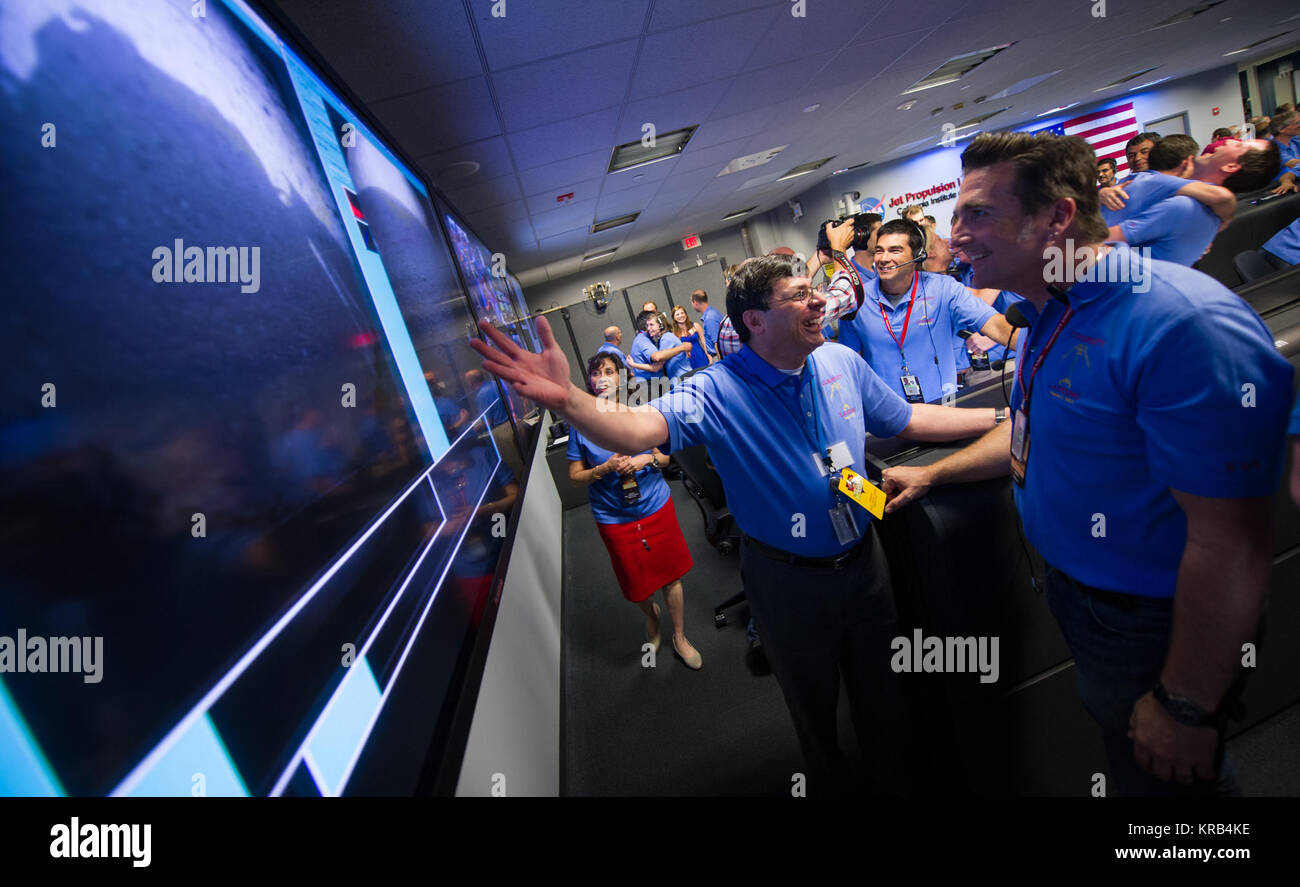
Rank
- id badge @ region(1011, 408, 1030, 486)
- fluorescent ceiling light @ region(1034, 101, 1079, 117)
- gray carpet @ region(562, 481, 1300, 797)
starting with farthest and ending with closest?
1. fluorescent ceiling light @ region(1034, 101, 1079, 117)
2. gray carpet @ region(562, 481, 1300, 797)
3. id badge @ region(1011, 408, 1030, 486)

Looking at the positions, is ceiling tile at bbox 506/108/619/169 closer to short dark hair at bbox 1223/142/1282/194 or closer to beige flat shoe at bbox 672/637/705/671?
short dark hair at bbox 1223/142/1282/194

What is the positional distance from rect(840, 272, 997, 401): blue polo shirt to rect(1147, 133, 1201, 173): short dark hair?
1.28m

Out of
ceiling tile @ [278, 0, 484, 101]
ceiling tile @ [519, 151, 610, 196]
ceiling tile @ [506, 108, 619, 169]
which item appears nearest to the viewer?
ceiling tile @ [278, 0, 484, 101]

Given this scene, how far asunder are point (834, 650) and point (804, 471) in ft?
1.88

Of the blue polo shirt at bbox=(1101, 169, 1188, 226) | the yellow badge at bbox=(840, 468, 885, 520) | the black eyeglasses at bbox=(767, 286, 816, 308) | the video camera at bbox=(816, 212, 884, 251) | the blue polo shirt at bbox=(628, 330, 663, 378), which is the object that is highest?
the blue polo shirt at bbox=(628, 330, 663, 378)

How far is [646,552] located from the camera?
2.82 metres

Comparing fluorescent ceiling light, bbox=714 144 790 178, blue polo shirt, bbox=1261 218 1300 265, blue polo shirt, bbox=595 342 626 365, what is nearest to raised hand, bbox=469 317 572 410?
blue polo shirt, bbox=595 342 626 365

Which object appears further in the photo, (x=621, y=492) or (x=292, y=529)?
(x=621, y=492)

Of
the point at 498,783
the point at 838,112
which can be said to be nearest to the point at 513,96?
the point at 498,783

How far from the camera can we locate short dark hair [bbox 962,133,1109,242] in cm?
111

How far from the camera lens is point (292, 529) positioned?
82 centimetres

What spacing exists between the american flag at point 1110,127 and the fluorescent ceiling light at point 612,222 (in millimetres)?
9939
